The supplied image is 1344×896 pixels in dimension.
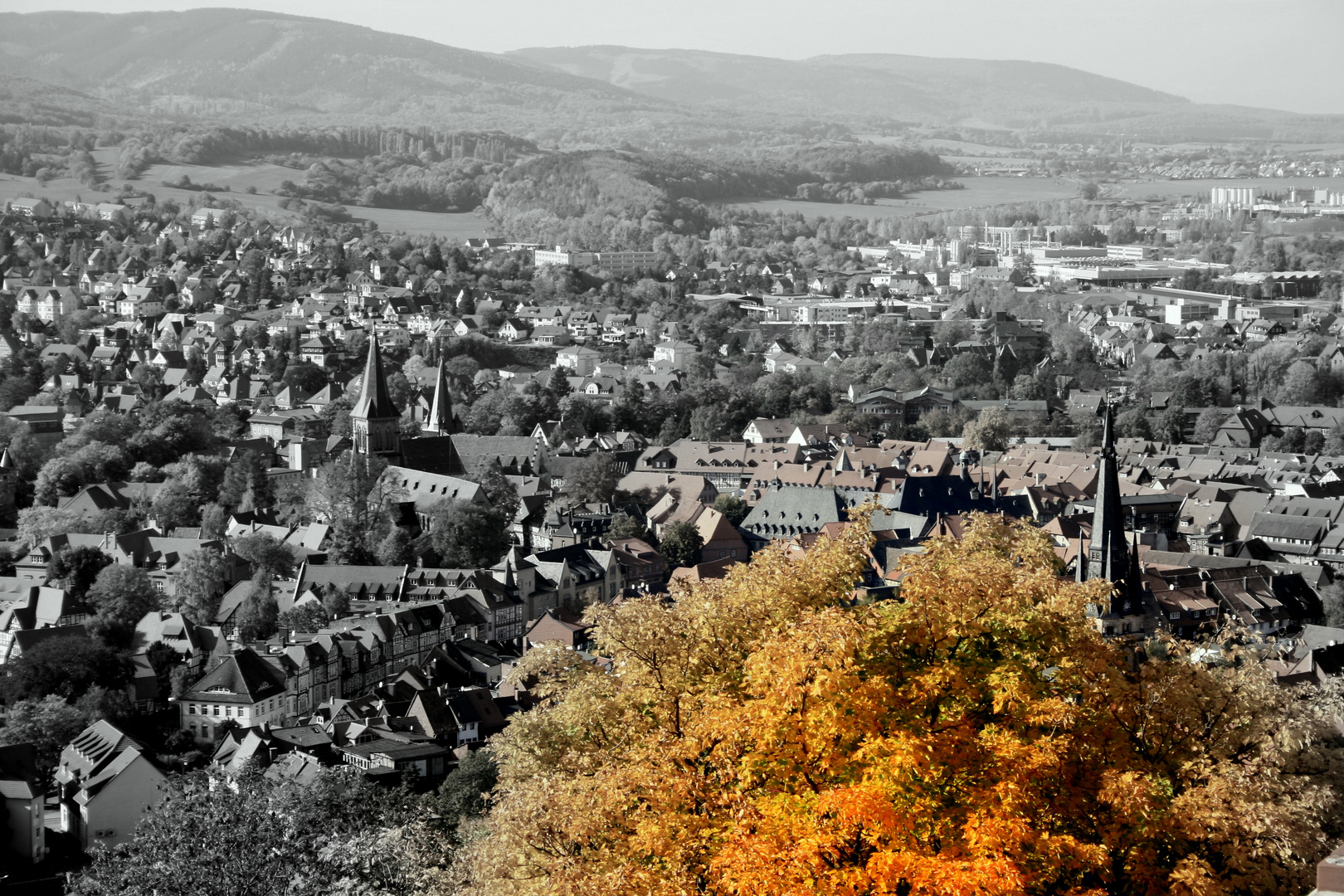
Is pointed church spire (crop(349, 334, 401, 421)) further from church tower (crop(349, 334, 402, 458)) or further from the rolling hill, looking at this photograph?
the rolling hill

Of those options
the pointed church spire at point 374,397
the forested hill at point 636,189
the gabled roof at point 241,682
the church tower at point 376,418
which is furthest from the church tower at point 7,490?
the forested hill at point 636,189

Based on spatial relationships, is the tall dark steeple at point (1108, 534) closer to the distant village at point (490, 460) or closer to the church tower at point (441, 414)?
the distant village at point (490, 460)

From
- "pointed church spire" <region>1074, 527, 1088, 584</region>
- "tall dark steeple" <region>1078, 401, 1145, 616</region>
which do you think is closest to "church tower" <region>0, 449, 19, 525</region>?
"pointed church spire" <region>1074, 527, 1088, 584</region>

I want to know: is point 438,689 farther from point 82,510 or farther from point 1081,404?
point 1081,404

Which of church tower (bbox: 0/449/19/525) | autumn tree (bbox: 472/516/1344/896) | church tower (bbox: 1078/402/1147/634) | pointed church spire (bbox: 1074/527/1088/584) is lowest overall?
church tower (bbox: 0/449/19/525)

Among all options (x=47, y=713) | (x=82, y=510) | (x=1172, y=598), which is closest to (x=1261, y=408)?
(x=1172, y=598)

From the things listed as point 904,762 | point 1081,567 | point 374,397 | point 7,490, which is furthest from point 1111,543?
point 7,490
